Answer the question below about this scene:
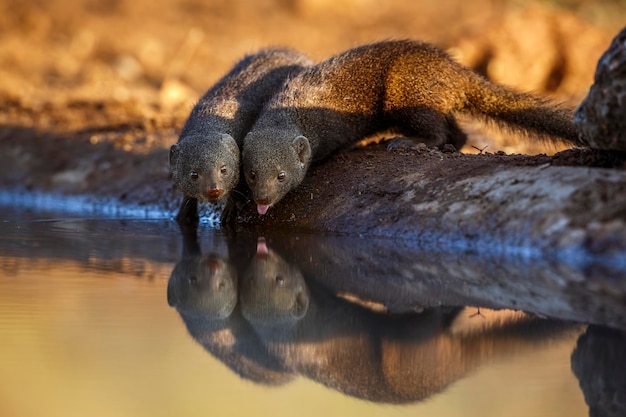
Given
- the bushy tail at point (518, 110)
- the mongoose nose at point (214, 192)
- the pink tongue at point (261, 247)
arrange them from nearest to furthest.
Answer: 1. the pink tongue at point (261, 247)
2. the mongoose nose at point (214, 192)
3. the bushy tail at point (518, 110)

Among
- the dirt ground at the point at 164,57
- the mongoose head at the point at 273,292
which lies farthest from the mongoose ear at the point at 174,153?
the mongoose head at the point at 273,292

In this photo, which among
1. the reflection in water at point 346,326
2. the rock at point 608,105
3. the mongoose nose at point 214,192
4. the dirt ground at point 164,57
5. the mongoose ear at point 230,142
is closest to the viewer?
the reflection in water at point 346,326

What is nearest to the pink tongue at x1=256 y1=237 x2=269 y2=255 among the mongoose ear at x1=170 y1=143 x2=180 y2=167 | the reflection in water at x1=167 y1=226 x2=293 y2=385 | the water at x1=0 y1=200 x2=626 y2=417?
the water at x1=0 y1=200 x2=626 y2=417

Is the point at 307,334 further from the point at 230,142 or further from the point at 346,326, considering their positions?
the point at 230,142

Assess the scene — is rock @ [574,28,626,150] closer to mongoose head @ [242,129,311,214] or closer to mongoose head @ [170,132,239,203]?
mongoose head @ [242,129,311,214]

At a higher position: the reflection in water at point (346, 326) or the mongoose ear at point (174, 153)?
the mongoose ear at point (174, 153)

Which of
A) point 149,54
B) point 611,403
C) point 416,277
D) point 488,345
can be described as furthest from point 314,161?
point 149,54

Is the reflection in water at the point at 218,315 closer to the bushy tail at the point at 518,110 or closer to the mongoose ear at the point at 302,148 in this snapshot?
the mongoose ear at the point at 302,148

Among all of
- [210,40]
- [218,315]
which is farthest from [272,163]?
[210,40]
